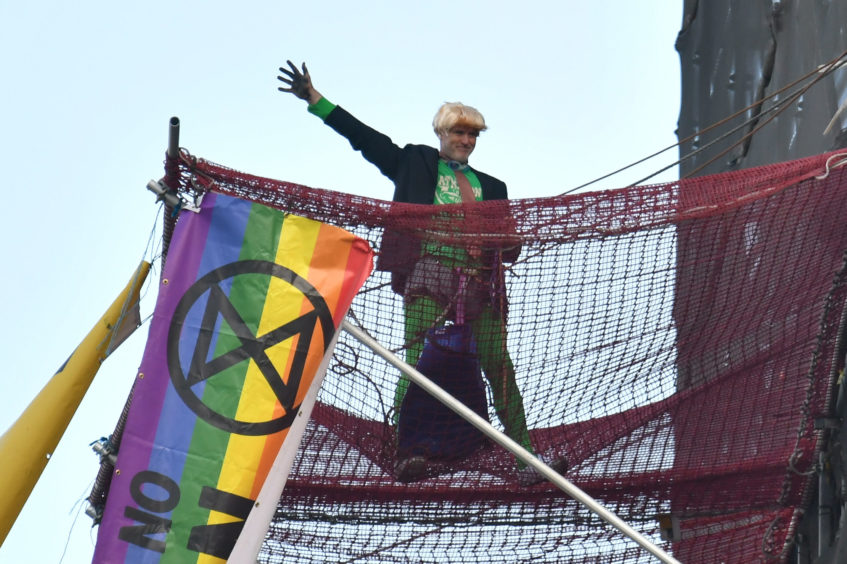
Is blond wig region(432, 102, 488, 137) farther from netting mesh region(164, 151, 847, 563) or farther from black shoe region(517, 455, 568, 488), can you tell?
black shoe region(517, 455, 568, 488)

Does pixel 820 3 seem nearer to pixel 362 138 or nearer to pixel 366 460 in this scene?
pixel 362 138

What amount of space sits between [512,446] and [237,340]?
1.35m

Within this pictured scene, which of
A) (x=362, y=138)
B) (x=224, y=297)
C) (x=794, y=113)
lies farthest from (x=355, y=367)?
(x=794, y=113)

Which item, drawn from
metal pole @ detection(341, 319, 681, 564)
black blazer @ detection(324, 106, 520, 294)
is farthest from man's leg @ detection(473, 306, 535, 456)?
black blazer @ detection(324, 106, 520, 294)

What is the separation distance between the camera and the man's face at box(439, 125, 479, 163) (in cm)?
833

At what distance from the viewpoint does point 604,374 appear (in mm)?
7402

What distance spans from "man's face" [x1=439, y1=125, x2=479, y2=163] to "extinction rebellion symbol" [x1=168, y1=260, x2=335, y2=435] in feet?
6.18

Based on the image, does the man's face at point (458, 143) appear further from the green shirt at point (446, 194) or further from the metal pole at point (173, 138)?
the metal pole at point (173, 138)

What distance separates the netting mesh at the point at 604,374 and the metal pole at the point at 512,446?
1.39 feet

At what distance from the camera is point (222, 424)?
6.49 metres

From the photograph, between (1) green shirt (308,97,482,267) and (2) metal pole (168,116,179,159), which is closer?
(2) metal pole (168,116,179,159)

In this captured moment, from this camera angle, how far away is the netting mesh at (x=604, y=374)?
23.3 feet

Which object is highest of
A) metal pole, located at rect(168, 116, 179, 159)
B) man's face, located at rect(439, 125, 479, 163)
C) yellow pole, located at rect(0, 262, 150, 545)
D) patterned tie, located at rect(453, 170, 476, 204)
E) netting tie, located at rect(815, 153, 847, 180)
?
man's face, located at rect(439, 125, 479, 163)

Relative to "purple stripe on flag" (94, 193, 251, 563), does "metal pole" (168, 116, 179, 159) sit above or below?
above
